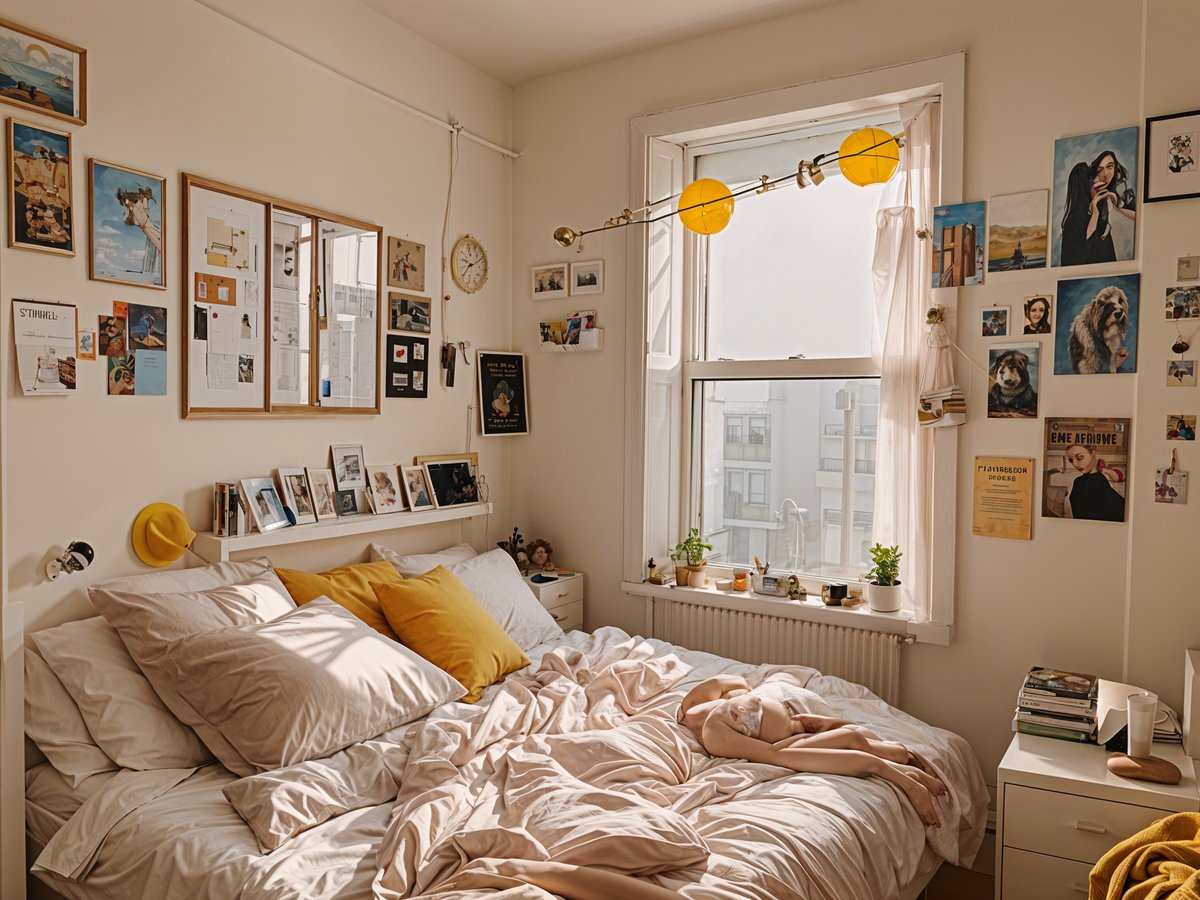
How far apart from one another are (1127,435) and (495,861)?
224 cm

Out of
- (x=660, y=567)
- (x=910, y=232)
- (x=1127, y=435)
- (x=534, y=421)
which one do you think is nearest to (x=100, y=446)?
(x=534, y=421)

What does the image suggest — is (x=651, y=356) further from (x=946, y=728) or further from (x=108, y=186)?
(x=108, y=186)

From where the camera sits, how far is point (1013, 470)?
8.97 ft

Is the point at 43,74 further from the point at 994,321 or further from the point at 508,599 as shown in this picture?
the point at 994,321

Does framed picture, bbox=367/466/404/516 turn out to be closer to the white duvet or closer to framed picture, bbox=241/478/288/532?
framed picture, bbox=241/478/288/532

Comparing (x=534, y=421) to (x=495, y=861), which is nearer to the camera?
(x=495, y=861)

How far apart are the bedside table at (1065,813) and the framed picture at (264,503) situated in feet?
7.51

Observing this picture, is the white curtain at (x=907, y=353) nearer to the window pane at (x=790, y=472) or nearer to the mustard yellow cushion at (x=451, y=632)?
the window pane at (x=790, y=472)

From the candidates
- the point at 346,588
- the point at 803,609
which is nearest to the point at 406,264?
the point at 346,588

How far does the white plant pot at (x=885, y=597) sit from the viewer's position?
295 cm

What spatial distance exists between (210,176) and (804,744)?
2463 millimetres

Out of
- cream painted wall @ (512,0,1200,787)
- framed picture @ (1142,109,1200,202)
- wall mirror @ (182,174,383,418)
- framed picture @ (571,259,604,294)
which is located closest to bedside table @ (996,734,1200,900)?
cream painted wall @ (512,0,1200,787)

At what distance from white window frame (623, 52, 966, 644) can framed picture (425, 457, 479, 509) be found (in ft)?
2.28

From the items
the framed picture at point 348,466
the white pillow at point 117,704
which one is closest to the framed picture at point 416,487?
the framed picture at point 348,466
